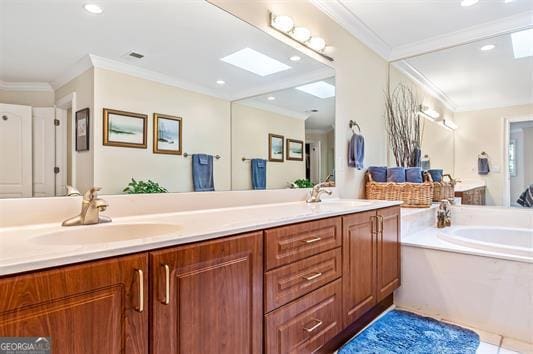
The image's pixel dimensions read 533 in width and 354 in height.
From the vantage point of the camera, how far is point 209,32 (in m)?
1.76

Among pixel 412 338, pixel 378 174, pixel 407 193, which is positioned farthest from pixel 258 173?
pixel 407 193

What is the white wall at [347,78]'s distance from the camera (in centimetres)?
212

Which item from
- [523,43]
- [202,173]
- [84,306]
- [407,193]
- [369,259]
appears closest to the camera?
[84,306]

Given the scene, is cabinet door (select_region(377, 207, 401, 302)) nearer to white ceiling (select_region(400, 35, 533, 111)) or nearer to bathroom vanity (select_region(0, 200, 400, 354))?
bathroom vanity (select_region(0, 200, 400, 354))

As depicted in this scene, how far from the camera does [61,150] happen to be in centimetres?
128

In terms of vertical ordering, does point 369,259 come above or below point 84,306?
below

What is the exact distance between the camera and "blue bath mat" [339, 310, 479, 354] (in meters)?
1.81

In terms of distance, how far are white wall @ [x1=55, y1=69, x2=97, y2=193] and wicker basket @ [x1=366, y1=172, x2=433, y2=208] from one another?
244cm

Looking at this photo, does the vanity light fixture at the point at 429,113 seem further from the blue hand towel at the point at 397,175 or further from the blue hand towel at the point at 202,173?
the blue hand towel at the point at 202,173

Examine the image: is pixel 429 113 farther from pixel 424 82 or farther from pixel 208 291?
pixel 208 291

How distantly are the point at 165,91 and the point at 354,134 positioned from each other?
188 centimetres

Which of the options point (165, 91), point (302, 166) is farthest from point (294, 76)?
point (165, 91)

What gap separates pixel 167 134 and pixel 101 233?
60 centimetres

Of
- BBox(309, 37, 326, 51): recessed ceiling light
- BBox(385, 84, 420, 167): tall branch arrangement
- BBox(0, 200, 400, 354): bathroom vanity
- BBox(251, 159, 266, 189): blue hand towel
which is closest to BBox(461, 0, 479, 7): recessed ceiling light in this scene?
BBox(385, 84, 420, 167): tall branch arrangement
